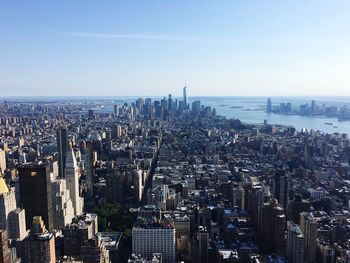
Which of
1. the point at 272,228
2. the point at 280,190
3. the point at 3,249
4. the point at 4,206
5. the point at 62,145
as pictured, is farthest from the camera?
the point at 62,145

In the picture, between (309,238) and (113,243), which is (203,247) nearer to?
(113,243)

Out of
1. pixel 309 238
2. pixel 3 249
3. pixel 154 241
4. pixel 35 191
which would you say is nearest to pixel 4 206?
pixel 35 191

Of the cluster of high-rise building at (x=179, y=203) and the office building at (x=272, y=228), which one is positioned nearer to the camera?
the cluster of high-rise building at (x=179, y=203)

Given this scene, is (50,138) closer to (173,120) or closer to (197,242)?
(173,120)

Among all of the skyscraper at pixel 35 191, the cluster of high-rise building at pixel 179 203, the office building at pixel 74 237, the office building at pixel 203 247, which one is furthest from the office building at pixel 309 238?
the skyscraper at pixel 35 191

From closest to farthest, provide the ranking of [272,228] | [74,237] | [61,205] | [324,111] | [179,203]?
[74,237], [272,228], [61,205], [179,203], [324,111]

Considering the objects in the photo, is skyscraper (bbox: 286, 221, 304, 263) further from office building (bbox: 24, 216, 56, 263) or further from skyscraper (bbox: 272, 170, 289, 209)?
office building (bbox: 24, 216, 56, 263)

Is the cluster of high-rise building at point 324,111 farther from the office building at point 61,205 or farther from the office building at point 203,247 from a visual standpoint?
the office building at point 203,247
